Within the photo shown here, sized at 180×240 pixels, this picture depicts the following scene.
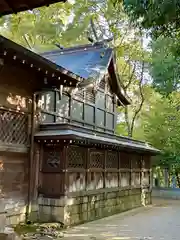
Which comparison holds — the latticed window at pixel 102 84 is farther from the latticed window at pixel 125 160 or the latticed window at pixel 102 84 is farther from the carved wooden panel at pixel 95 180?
the carved wooden panel at pixel 95 180

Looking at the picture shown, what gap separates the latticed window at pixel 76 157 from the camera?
29.0ft

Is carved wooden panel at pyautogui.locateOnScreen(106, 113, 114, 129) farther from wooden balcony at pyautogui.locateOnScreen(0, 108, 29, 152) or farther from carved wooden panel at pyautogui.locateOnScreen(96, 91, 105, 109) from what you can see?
wooden balcony at pyautogui.locateOnScreen(0, 108, 29, 152)

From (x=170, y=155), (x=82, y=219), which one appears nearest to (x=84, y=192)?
(x=82, y=219)

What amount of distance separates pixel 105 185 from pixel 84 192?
60.0 inches

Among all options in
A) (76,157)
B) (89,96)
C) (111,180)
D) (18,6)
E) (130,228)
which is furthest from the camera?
(89,96)

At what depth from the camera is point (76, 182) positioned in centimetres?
908

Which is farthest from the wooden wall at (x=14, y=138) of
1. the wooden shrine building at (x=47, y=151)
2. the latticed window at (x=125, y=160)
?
the latticed window at (x=125, y=160)

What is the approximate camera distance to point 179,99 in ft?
59.8

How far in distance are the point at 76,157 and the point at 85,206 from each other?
4.73ft

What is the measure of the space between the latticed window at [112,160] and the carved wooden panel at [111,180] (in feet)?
0.97

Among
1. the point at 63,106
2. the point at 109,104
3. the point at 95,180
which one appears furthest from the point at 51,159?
the point at 109,104

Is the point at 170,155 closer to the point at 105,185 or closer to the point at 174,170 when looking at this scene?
→ the point at 174,170

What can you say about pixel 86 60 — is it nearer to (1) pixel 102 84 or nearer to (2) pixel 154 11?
(1) pixel 102 84

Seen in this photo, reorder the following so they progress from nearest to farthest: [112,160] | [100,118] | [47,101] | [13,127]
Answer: [13,127]
[47,101]
[112,160]
[100,118]
